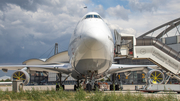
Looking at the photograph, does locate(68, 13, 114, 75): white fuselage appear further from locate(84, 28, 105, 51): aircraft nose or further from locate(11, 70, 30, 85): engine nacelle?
locate(11, 70, 30, 85): engine nacelle

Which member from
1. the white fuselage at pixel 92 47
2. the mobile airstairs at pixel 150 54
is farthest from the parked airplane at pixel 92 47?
the mobile airstairs at pixel 150 54

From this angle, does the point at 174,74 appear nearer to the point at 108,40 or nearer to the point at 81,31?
the point at 108,40

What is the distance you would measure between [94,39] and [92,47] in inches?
22.2

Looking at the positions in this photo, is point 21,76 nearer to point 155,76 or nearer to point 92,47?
point 92,47

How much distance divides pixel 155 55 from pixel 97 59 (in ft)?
26.5

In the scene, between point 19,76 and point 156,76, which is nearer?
point 19,76

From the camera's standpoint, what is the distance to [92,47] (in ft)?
33.3

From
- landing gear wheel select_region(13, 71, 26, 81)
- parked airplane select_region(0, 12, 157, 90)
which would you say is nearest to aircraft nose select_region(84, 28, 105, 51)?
parked airplane select_region(0, 12, 157, 90)

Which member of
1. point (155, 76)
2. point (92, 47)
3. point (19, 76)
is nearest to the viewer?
point (92, 47)

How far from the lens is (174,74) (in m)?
16.7

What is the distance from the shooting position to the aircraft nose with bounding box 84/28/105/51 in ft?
32.2

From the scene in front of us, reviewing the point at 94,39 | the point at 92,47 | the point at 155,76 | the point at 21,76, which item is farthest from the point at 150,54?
the point at 21,76

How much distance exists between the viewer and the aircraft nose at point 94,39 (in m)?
9.83

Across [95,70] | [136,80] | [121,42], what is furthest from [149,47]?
[136,80]
